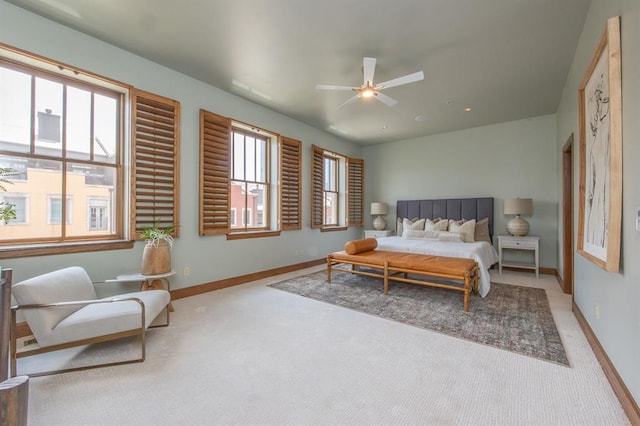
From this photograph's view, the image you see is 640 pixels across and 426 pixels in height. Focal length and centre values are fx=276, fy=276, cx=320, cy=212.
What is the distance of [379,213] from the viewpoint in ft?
23.2

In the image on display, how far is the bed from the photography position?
407 centimetres

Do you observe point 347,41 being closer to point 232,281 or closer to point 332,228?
point 232,281

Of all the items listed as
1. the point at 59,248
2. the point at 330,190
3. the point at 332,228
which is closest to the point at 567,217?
the point at 332,228

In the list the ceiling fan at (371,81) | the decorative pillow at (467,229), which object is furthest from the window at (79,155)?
the decorative pillow at (467,229)

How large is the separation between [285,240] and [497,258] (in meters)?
4.14

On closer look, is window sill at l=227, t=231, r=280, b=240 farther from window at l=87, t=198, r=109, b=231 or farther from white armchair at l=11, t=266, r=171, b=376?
white armchair at l=11, t=266, r=171, b=376

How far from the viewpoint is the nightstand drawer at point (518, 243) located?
16.4 feet

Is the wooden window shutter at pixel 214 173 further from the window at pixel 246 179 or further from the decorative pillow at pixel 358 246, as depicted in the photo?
the decorative pillow at pixel 358 246

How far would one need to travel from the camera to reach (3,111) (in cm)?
266

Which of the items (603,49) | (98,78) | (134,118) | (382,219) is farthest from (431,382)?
(382,219)

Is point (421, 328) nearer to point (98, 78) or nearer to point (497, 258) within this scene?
point (497, 258)

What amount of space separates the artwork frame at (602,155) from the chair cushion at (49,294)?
4.01 metres

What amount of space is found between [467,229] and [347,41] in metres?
4.07

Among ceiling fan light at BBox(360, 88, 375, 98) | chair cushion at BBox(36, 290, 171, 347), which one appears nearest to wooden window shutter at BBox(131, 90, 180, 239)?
chair cushion at BBox(36, 290, 171, 347)
